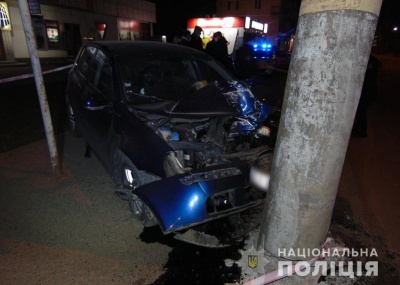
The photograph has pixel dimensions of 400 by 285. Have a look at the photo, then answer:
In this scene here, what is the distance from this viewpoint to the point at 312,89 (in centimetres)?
186

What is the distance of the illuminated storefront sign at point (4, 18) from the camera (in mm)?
16156

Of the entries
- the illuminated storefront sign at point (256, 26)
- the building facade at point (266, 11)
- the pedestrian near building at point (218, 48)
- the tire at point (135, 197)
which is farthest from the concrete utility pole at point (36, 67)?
the building facade at point (266, 11)

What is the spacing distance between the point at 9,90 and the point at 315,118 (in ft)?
35.3

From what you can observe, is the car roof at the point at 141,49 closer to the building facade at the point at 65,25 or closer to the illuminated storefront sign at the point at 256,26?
the building facade at the point at 65,25

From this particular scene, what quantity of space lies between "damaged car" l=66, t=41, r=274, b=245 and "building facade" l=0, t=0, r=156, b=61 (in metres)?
16.5

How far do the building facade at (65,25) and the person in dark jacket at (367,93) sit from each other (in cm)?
1807

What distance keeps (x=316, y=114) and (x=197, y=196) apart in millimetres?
1135

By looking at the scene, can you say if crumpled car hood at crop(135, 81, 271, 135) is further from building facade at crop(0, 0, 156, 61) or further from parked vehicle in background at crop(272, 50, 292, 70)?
building facade at crop(0, 0, 156, 61)

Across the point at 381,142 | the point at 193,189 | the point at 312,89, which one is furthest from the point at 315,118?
the point at 381,142

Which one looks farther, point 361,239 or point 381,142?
point 381,142

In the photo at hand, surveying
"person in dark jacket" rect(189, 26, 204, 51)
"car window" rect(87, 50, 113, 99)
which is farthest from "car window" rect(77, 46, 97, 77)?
"person in dark jacket" rect(189, 26, 204, 51)

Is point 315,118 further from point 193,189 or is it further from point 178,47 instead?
point 178,47

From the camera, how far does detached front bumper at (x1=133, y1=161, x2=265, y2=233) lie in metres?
2.28

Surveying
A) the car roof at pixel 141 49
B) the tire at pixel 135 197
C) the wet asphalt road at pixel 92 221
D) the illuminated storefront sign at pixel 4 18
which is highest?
the illuminated storefront sign at pixel 4 18
